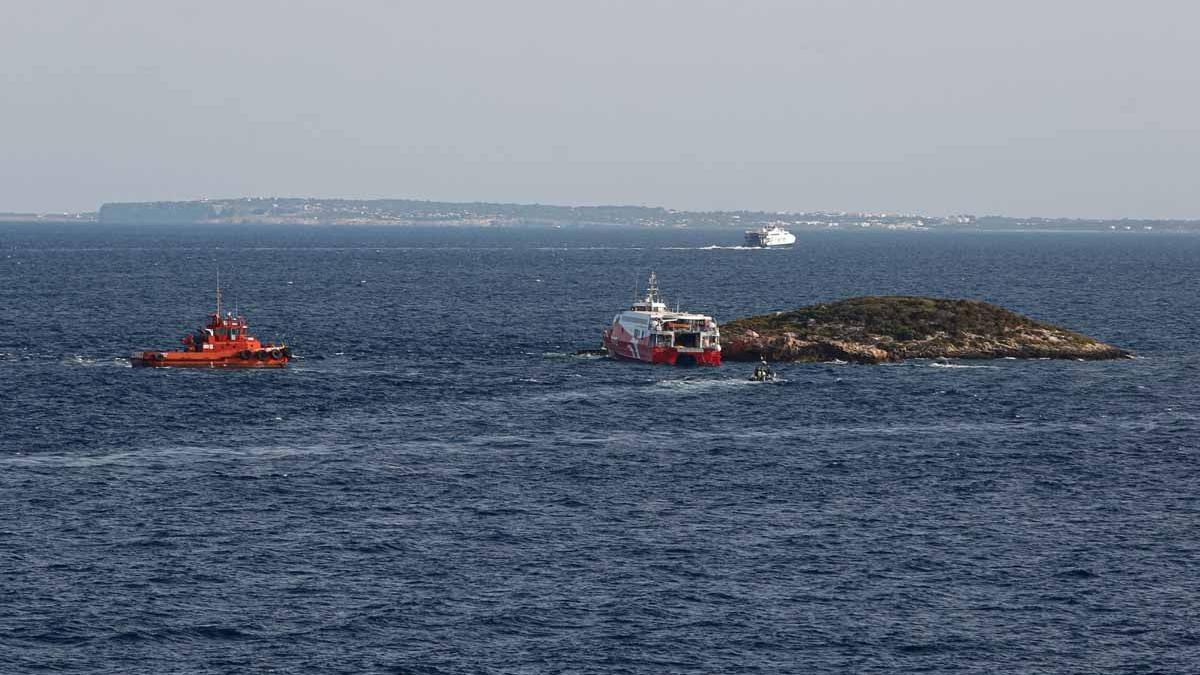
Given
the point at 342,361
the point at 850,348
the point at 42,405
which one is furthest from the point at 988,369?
the point at 42,405

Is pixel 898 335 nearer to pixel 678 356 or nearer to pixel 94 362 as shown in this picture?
pixel 678 356

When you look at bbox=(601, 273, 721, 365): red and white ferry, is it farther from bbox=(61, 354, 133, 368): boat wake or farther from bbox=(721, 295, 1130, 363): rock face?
bbox=(61, 354, 133, 368): boat wake

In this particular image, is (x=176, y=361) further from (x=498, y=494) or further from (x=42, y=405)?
(x=498, y=494)

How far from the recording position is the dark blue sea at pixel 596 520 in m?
57.6

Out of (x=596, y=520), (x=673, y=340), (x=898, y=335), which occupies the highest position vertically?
(x=898, y=335)

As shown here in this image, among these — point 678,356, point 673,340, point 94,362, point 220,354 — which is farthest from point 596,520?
point 94,362

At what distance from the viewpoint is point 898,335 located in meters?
142

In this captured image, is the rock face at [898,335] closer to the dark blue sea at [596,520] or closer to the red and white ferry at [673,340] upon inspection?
the red and white ferry at [673,340]

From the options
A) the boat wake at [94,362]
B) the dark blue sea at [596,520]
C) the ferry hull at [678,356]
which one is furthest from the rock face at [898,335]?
the boat wake at [94,362]

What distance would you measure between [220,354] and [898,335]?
2442 inches

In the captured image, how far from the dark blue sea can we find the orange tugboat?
10.4 feet

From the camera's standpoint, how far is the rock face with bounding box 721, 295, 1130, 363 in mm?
139000

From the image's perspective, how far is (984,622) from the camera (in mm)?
60438

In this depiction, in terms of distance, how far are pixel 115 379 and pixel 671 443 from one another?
49.2m
